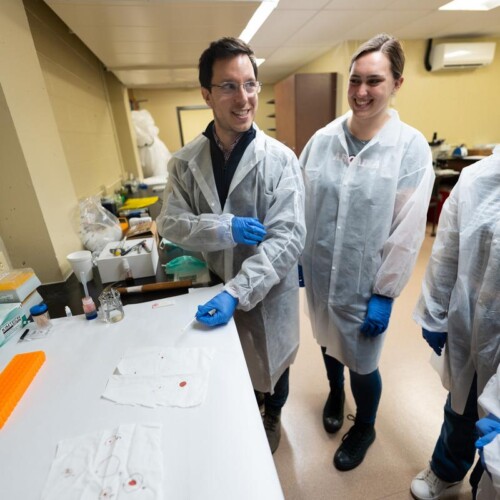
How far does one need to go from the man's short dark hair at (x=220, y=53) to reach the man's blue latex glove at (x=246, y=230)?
1.57 ft

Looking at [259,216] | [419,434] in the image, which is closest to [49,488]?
[259,216]

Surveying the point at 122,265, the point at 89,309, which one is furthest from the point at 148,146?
the point at 89,309

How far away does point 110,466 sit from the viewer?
54 cm

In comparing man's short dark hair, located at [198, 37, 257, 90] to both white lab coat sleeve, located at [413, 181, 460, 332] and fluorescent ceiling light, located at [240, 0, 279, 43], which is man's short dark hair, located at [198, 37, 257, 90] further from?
fluorescent ceiling light, located at [240, 0, 279, 43]

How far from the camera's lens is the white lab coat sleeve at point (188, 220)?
101 centimetres

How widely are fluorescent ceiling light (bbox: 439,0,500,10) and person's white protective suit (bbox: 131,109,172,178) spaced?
360 centimetres

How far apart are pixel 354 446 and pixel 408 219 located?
99 cm

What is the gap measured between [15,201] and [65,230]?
0.85 ft

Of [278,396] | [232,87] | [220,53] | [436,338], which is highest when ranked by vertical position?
[220,53]

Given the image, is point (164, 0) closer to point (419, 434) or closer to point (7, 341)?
point (7, 341)

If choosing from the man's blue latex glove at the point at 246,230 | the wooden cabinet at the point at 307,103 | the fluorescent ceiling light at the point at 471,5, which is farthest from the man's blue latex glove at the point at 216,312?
the fluorescent ceiling light at the point at 471,5

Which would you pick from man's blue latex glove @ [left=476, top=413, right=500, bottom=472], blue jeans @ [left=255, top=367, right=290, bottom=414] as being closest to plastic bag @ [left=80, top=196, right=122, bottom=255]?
blue jeans @ [left=255, top=367, right=290, bottom=414]

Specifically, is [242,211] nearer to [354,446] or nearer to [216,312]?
[216,312]

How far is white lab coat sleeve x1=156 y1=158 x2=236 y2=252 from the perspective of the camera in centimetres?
101
